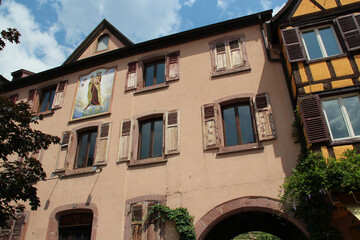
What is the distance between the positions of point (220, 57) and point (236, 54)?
585 millimetres

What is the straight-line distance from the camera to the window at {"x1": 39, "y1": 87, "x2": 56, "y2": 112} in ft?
45.0

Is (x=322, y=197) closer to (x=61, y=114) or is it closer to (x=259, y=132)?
(x=259, y=132)

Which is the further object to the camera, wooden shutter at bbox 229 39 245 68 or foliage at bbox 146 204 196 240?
wooden shutter at bbox 229 39 245 68

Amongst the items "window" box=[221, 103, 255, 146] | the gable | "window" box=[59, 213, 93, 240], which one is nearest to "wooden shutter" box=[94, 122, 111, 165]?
"window" box=[59, 213, 93, 240]

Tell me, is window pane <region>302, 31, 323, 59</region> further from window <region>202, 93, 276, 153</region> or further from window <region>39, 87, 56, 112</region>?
window <region>39, 87, 56, 112</region>

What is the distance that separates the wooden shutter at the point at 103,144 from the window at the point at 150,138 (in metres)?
0.57

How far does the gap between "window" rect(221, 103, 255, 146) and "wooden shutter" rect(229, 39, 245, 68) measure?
1588 mm

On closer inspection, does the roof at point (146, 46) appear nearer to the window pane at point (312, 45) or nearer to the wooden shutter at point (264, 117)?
the window pane at point (312, 45)

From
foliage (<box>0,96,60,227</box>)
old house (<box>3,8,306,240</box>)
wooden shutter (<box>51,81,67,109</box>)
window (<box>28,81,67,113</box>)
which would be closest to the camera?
foliage (<box>0,96,60,227</box>)

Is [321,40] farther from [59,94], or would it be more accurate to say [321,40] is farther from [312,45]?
[59,94]

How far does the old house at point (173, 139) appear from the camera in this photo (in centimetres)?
863

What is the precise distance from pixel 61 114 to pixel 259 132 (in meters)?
8.23

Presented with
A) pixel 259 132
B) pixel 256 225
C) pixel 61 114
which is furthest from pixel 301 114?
pixel 61 114

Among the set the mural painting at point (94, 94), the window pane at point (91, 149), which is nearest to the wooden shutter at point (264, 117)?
the mural painting at point (94, 94)
